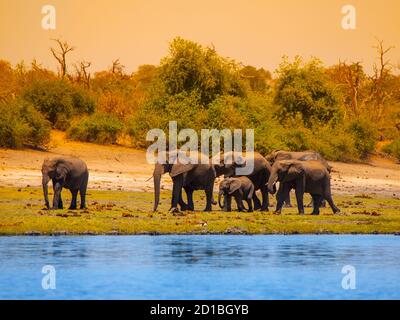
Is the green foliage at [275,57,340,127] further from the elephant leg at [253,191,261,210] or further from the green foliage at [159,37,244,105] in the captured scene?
the elephant leg at [253,191,261,210]

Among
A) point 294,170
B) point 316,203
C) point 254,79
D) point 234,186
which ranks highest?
point 254,79

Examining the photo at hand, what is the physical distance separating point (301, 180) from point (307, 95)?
26788 millimetres

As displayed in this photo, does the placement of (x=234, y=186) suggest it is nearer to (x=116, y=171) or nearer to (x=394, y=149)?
(x=116, y=171)

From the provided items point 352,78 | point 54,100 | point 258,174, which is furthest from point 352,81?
point 258,174

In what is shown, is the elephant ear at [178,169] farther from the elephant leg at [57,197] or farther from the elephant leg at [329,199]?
the elephant leg at [329,199]

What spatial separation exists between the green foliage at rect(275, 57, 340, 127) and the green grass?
24.0m

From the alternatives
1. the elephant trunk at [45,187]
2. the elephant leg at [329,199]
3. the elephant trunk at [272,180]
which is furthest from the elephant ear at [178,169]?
the elephant leg at [329,199]

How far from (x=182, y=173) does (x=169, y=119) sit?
57.6ft

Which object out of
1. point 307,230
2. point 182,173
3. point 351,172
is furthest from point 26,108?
point 307,230

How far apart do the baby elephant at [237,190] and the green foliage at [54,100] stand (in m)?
23.3

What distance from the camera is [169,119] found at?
52.3 metres

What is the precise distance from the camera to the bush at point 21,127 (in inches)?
1914

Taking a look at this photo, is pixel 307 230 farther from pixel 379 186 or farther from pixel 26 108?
pixel 26 108

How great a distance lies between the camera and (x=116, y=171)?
4666 centimetres
